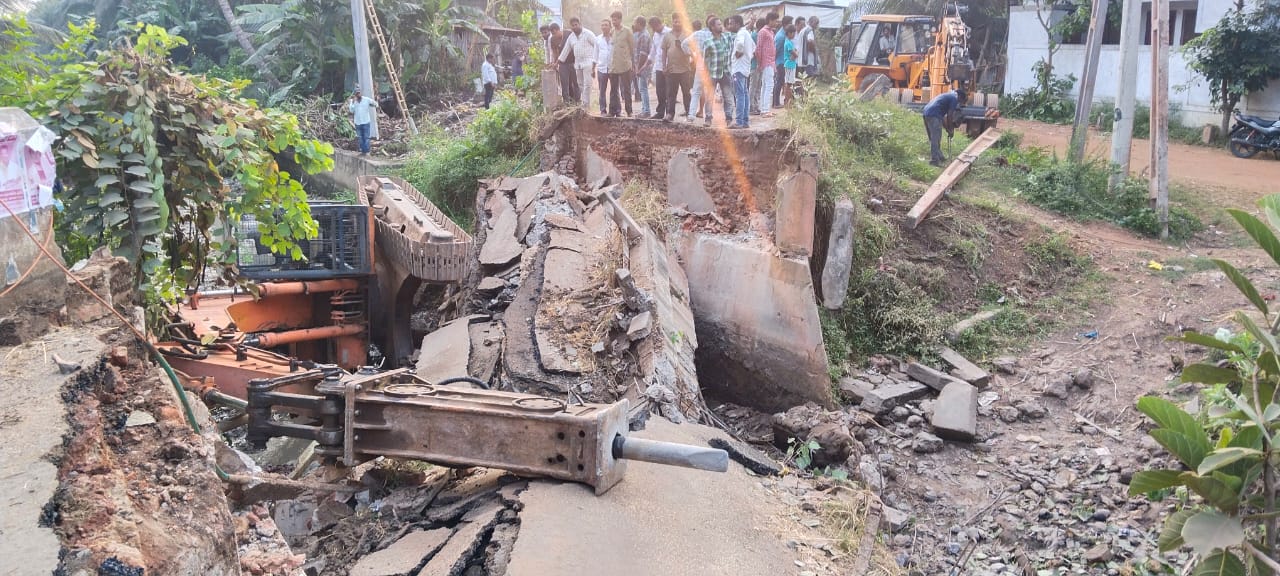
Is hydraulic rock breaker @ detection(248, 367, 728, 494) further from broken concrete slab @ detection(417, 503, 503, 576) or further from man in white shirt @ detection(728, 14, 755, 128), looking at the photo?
man in white shirt @ detection(728, 14, 755, 128)

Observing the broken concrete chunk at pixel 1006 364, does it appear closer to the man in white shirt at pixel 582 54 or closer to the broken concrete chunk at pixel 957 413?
the broken concrete chunk at pixel 957 413

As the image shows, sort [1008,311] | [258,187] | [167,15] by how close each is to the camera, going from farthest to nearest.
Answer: [167,15]
[1008,311]
[258,187]

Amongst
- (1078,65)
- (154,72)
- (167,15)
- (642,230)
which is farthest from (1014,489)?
(167,15)

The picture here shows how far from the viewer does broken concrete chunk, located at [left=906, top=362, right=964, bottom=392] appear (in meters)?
9.28

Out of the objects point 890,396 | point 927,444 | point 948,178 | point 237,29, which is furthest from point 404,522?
point 237,29

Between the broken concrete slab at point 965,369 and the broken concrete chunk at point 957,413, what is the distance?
1.32ft

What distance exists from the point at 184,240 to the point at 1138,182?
1113 cm

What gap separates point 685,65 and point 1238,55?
10.5 m

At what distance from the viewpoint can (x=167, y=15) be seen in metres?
28.0

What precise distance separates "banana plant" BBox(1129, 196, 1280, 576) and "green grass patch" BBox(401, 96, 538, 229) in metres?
10.6

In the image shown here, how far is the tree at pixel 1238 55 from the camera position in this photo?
15719 millimetres

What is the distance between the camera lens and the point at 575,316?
7637 mm

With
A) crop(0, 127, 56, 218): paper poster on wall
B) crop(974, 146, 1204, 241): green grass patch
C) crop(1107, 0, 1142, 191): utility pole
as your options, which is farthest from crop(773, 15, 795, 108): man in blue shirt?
crop(0, 127, 56, 218): paper poster on wall

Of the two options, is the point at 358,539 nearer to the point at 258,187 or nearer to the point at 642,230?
the point at 258,187
